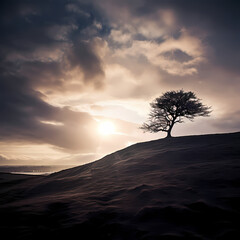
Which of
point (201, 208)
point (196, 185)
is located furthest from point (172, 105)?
point (201, 208)

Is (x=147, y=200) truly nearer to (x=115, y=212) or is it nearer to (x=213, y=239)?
(x=115, y=212)

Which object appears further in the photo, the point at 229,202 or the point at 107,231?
the point at 229,202

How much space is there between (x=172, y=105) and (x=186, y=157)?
18.6 metres

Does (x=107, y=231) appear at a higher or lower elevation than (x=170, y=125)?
lower

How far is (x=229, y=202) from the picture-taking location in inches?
179

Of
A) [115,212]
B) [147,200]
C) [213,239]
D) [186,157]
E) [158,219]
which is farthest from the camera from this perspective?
[186,157]

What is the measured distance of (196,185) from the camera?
6.17 m

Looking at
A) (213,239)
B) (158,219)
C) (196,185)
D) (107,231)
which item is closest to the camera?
(213,239)

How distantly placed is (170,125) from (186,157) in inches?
726

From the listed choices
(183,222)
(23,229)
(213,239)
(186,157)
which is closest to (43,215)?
(23,229)

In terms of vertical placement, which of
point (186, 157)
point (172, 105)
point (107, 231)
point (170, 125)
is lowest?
point (107, 231)

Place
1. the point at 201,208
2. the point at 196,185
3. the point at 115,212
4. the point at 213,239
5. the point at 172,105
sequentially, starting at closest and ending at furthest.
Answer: the point at 213,239 → the point at 201,208 → the point at 115,212 → the point at 196,185 → the point at 172,105

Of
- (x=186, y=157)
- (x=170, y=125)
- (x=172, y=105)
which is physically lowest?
(x=186, y=157)

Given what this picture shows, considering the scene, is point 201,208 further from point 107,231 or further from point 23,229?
point 23,229
